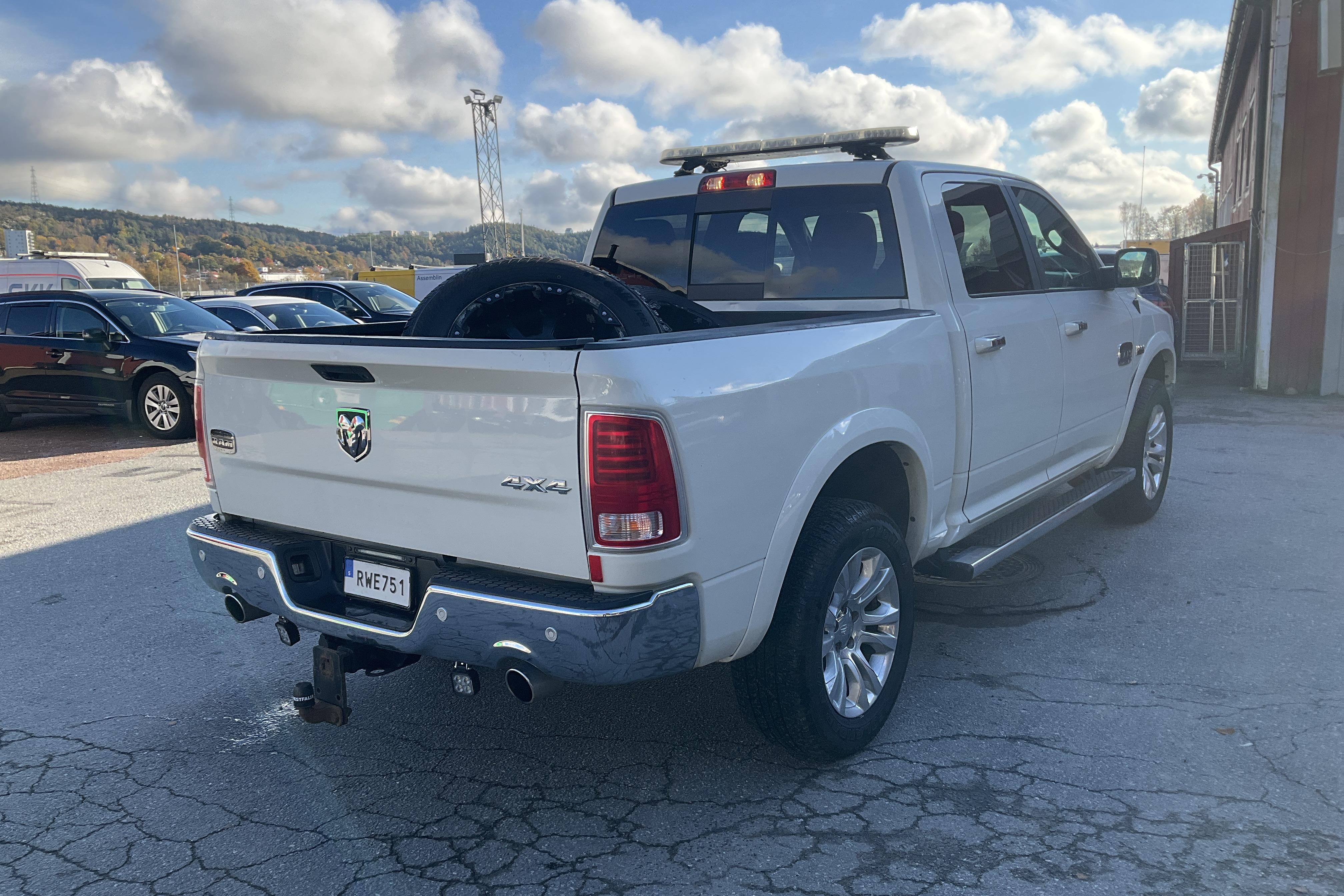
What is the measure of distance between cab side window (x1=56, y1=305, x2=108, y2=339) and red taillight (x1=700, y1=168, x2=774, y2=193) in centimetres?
962

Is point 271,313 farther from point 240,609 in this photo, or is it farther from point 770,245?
point 240,609

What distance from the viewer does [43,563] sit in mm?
5855

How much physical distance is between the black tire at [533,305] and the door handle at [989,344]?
1.40m

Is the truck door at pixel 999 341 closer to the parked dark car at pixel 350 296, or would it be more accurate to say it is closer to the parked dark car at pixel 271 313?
the parked dark car at pixel 271 313

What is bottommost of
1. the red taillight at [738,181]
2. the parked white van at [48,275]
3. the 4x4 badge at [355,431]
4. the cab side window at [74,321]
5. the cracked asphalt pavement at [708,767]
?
A: the cracked asphalt pavement at [708,767]

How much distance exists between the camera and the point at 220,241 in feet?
267

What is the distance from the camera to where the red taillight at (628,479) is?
2428 millimetres

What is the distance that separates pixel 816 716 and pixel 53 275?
2620 centimetres

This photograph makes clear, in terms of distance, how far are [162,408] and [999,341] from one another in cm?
985

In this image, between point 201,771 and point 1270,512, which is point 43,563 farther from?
point 1270,512

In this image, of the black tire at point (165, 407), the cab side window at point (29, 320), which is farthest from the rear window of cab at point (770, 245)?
the cab side window at point (29, 320)

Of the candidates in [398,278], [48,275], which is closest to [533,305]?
[48,275]

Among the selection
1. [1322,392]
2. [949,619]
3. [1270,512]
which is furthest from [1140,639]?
[1322,392]

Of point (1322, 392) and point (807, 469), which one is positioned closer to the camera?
point (807, 469)
